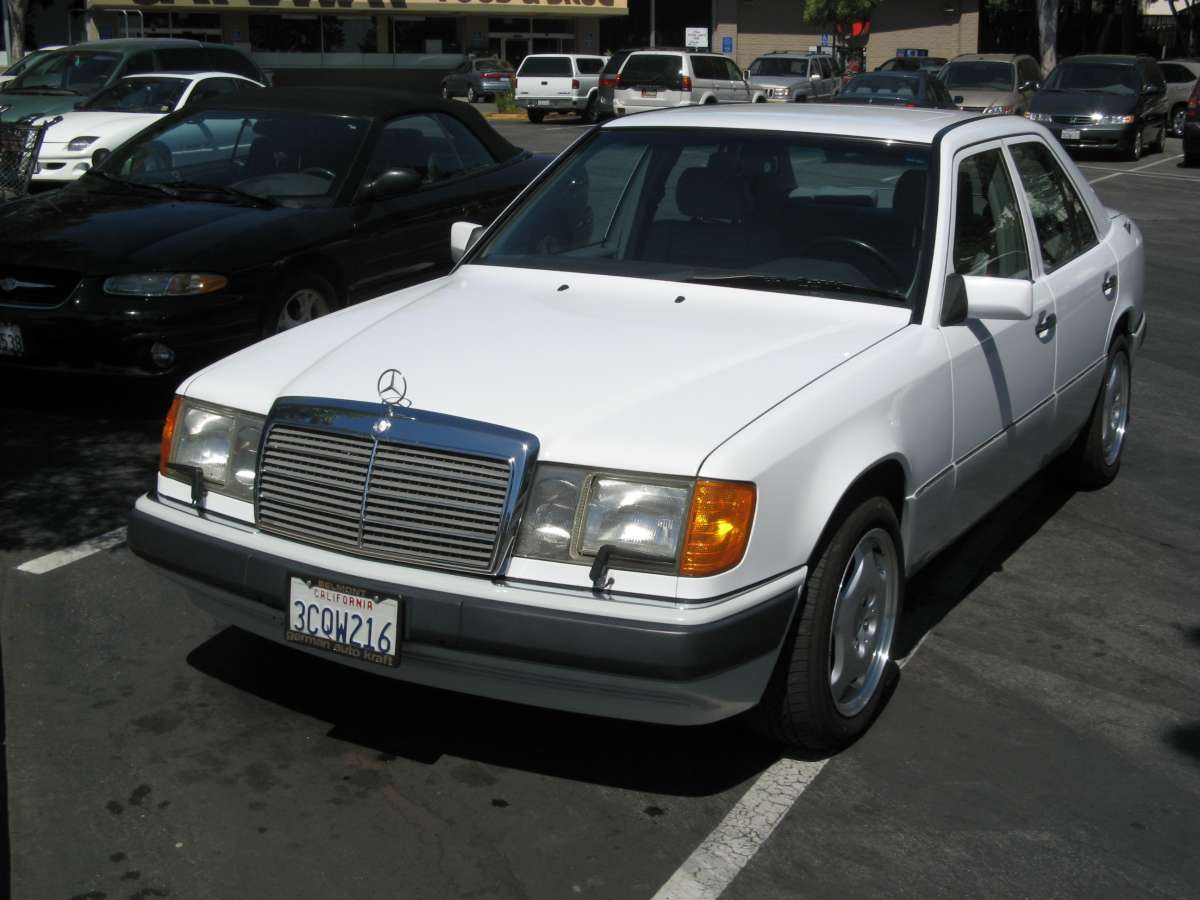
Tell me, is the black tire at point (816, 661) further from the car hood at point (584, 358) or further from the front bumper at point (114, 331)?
the front bumper at point (114, 331)

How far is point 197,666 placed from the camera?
4582mm

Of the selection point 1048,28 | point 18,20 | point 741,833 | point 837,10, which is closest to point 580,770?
point 741,833

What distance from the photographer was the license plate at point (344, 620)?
3.62 m

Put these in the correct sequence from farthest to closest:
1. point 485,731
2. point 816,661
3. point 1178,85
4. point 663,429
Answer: point 1178,85
point 485,731
point 816,661
point 663,429

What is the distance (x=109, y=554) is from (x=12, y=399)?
2.64 meters

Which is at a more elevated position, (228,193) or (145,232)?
(228,193)

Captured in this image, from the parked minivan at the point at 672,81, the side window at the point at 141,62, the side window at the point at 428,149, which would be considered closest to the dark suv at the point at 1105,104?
the parked minivan at the point at 672,81

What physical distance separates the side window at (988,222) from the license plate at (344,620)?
222 centimetres

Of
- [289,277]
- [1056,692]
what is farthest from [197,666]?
[289,277]

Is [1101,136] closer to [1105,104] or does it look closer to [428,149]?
[1105,104]

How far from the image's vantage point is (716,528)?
3473mm

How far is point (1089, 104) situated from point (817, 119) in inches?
820

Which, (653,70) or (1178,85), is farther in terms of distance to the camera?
(653,70)

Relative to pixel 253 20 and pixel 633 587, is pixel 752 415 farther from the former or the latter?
pixel 253 20
